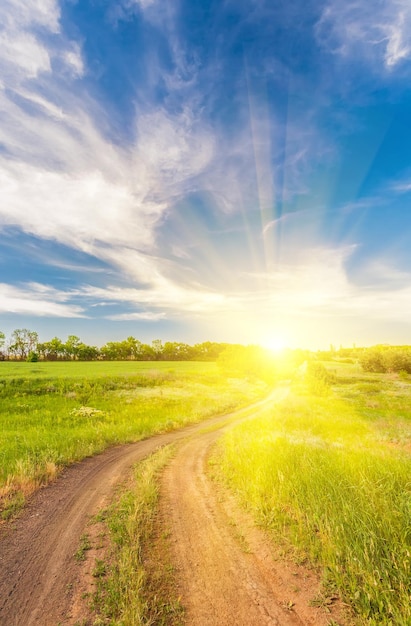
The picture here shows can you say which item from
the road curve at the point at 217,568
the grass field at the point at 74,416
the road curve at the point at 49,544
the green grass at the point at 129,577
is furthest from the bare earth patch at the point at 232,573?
the grass field at the point at 74,416

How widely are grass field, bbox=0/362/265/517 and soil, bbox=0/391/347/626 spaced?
82.8 inches

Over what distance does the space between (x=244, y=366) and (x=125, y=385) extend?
5743cm

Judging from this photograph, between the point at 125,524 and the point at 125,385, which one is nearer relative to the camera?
the point at 125,524

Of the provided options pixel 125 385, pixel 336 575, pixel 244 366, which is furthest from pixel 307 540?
pixel 244 366

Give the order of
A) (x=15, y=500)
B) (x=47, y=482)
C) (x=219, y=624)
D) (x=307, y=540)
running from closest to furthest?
(x=219, y=624) → (x=307, y=540) → (x=15, y=500) → (x=47, y=482)

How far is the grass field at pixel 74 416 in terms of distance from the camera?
39.2ft

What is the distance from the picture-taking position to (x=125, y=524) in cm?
769

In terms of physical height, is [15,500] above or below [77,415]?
above

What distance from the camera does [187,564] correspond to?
20.6 feet

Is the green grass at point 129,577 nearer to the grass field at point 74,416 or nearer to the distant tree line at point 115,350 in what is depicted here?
the grass field at point 74,416

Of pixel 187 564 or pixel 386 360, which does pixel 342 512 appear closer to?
pixel 187 564

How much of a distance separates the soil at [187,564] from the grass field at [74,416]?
2.10 m

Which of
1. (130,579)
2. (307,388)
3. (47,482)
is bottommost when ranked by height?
(307,388)

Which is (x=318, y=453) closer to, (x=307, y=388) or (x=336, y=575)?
(x=336, y=575)
